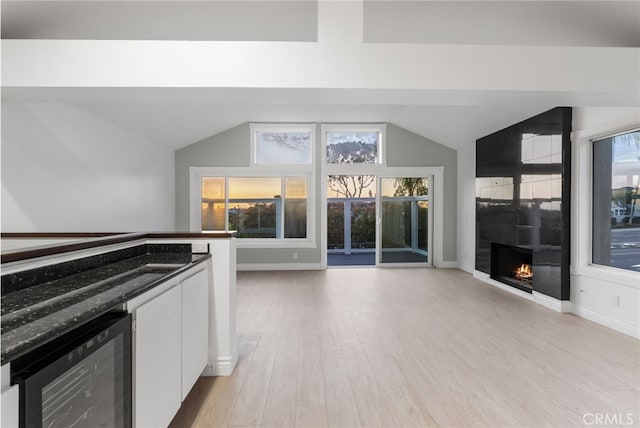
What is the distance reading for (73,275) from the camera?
176cm

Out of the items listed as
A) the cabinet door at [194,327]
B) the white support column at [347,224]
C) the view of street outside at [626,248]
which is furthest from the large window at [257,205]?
the view of street outside at [626,248]

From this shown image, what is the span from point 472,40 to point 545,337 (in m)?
2.72

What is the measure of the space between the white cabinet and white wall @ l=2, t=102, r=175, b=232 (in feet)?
6.61

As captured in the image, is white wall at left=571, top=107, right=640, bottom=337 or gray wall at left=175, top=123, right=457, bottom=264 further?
gray wall at left=175, top=123, right=457, bottom=264

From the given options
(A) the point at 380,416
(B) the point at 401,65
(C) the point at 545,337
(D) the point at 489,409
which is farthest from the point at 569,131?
(A) the point at 380,416

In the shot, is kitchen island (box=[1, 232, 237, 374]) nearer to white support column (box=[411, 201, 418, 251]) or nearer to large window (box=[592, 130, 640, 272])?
large window (box=[592, 130, 640, 272])

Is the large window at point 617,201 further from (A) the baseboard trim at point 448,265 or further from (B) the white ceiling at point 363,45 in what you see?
(A) the baseboard trim at point 448,265

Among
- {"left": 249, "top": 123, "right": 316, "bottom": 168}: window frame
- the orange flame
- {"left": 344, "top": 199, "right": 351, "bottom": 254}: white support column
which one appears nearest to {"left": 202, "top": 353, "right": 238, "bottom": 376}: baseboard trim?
the orange flame

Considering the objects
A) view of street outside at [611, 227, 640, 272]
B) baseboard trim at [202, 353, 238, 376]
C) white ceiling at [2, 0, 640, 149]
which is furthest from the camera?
view of street outside at [611, 227, 640, 272]

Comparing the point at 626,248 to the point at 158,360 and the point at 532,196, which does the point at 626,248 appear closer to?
the point at 532,196

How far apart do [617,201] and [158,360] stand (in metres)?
4.40

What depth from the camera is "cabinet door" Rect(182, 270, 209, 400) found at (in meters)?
1.96

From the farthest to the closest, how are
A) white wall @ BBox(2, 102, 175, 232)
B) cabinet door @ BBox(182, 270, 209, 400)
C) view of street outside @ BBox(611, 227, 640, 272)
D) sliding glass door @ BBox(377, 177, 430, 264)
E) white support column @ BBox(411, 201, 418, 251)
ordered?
white support column @ BBox(411, 201, 418, 251) < sliding glass door @ BBox(377, 177, 430, 264) < view of street outside @ BBox(611, 227, 640, 272) < white wall @ BBox(2, 102, 175, 232) < cabinet door @ BBox(182, 270, 209, 400)

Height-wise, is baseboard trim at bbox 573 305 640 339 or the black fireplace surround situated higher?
the black fireplace surround
